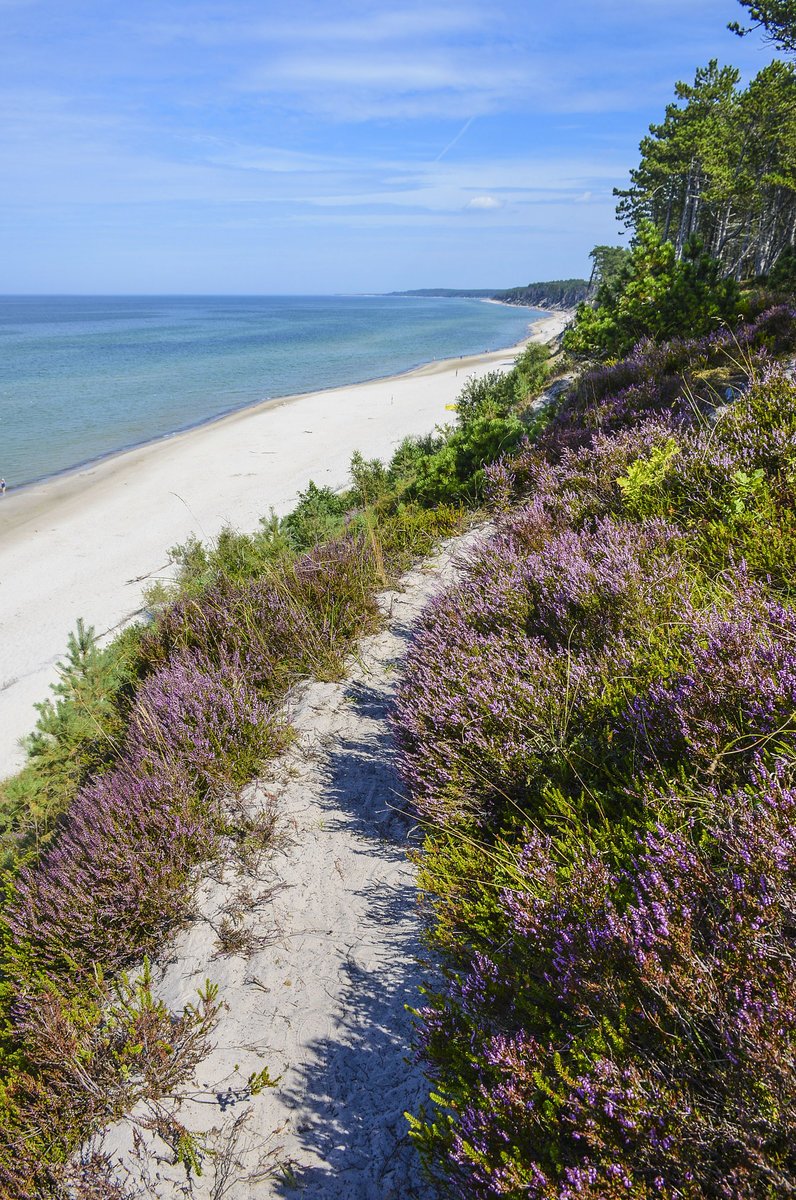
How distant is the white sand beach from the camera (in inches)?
482

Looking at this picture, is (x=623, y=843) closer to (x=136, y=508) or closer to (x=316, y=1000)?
(x=316, y=1000)

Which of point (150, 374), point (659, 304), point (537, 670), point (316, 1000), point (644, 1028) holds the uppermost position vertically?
point (150, 374)

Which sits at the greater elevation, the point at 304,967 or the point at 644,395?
the point at 644,395

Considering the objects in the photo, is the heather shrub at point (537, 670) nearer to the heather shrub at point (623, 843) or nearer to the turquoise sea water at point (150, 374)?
the heather shrub at point (623, 843)

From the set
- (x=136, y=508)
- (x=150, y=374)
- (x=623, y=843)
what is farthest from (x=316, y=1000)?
(x=150, y=374)

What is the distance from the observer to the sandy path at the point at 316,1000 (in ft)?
7.04

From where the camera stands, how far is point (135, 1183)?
2174 mm

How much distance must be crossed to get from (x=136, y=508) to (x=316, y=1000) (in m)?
18.6

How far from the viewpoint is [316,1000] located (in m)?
2.64

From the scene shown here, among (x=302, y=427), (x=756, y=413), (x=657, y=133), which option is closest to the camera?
(x=756, y=413)

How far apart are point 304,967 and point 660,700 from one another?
2091mm

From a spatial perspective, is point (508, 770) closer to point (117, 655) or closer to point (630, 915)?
point (630, 915)

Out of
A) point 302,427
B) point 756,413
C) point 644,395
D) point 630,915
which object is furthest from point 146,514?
point 630,915

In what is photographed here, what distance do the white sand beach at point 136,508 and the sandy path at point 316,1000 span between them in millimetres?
7538
